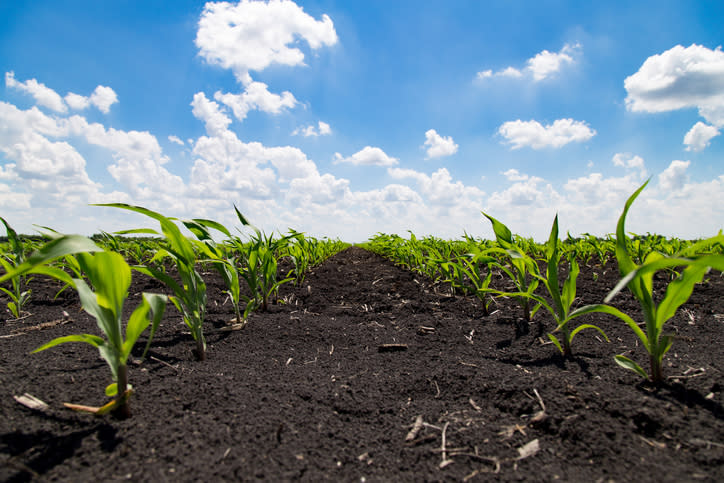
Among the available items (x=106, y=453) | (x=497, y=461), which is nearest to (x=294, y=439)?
(x=106, y=453)

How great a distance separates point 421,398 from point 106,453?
1173 millimetres

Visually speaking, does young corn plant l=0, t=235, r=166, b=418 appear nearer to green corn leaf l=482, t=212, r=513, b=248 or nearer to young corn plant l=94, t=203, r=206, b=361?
young corn plant l=94, t=203, r=206, b=361

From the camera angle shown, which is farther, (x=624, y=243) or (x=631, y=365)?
(x=631, y=365)

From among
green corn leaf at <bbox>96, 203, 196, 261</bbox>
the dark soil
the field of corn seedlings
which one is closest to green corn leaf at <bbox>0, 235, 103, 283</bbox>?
the field of corn seedlings

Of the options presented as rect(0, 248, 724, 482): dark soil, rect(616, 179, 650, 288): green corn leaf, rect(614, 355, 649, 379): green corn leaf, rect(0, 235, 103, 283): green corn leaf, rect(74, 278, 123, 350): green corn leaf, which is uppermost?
rect(616, 179, 650, 288): green corn leaf

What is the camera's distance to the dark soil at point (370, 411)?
105 centimetres

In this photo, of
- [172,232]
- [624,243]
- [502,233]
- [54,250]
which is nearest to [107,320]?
[54,250]

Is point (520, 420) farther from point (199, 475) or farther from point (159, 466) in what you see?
point (159, 466)

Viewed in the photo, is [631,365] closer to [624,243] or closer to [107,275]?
[624,243]

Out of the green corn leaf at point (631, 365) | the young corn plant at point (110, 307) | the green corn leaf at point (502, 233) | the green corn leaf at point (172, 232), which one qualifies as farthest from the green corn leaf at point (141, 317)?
the green corn leaf at point (502, 233)

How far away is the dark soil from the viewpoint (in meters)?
1.05

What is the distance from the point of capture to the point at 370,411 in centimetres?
145

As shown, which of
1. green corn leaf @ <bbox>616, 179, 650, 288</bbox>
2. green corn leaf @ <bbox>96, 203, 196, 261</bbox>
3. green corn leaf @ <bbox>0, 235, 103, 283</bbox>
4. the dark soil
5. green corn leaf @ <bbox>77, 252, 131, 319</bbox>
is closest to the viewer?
green corn leaf @ <bbox>0, 235, 103, 283</bbox>

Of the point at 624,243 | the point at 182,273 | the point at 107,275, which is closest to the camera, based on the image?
the point at 107,275
